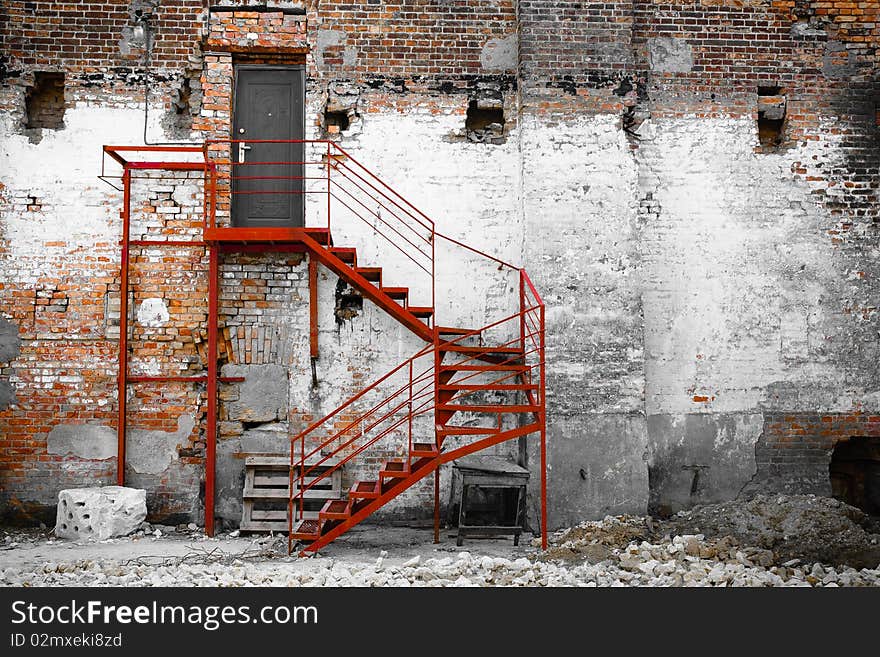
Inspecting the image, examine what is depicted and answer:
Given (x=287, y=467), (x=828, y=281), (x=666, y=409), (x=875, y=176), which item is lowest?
(x=287, y=467)

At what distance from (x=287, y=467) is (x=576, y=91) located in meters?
4.74

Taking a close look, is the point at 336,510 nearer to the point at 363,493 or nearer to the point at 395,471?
the point at 363,493

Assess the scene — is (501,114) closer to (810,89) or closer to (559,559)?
(810,89)

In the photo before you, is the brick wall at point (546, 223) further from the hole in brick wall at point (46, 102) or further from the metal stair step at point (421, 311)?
the metal stair step at point (421, 311)

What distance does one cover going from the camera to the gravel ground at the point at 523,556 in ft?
20.9

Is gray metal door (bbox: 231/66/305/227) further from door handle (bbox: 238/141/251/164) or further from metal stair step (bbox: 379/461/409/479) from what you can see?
metal stair step (bbox: 379/461/409/479)

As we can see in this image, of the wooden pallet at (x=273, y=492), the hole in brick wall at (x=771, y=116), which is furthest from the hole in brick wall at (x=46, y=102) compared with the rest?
the hole in brick wall at (x=771, y=116)

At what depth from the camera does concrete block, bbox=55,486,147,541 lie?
7.97 m

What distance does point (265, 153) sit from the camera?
29.5ft

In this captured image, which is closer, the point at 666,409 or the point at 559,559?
the point at 559,559

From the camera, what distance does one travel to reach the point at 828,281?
9125 mm

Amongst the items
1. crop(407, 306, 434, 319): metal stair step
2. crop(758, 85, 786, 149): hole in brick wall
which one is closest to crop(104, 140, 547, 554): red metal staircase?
crop(407, 306, 434, 319): metal stair step

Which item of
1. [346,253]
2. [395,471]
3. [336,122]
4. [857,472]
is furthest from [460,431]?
[857,472]

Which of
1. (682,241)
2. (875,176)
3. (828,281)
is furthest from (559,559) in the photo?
(875,176)
